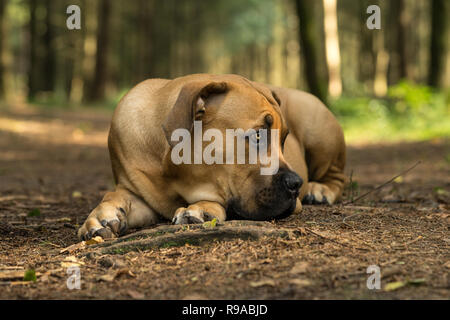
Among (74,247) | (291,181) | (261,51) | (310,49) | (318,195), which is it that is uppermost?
(261,51)

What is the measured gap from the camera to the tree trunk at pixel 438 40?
14062mm

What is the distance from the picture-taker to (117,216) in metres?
4.09

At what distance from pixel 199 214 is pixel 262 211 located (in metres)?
0.44

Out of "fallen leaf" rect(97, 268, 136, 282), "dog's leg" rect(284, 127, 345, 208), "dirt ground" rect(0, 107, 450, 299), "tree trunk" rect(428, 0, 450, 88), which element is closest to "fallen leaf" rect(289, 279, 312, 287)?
"dirt ground" rect(0, 107, 450, 299)

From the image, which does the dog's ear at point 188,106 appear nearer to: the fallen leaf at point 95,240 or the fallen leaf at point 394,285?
the fallen leaf at point 95,240

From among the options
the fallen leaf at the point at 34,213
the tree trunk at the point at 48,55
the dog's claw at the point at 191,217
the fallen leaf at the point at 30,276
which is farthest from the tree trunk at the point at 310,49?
the tree trunk at the point at 48,55

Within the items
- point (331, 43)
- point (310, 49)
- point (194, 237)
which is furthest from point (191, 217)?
point (331, 43)

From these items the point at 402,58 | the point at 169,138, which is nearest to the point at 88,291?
the point at 169,138

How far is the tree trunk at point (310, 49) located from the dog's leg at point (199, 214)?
959 centimetres

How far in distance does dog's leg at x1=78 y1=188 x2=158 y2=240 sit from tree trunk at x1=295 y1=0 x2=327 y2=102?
939cm

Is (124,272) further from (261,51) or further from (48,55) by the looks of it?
(261,51)

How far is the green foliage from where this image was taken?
1298cm
